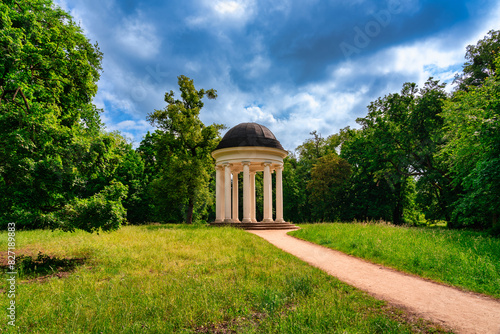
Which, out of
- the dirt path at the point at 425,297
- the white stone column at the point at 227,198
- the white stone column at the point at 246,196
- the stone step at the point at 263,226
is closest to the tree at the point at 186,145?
the white stone column at the point at 227,198

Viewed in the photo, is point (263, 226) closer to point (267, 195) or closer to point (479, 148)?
point (267, 195)

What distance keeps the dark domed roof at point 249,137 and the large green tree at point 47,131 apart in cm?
1679

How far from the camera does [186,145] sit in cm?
3100

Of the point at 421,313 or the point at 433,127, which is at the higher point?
the point at 433,127

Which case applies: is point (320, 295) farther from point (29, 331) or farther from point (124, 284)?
point (29, 331)

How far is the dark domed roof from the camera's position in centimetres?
2684

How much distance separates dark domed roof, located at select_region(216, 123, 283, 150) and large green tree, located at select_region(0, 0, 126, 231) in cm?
1679

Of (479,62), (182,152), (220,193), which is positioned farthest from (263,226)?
(479,62)

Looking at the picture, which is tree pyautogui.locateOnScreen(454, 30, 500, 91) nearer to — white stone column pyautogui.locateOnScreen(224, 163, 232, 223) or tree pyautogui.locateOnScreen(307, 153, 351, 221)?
tree pyautogui.locateOnScreen(307, 153, 351, 221)

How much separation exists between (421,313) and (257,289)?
3.18m

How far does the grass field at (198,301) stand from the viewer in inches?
183

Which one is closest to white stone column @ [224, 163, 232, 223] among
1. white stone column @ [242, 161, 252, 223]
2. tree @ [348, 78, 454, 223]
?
white stone column @ [242, 161, 252, 223]

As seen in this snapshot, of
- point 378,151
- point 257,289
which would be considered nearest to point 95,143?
point 257,289

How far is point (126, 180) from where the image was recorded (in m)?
39.7
